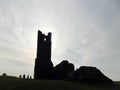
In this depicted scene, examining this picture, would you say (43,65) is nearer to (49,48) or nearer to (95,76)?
(49,48)

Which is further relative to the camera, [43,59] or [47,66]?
[43,59]

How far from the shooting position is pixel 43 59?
67188 millimetres

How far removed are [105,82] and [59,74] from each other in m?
15.7

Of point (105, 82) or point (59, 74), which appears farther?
point (59, 74)

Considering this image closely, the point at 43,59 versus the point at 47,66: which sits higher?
the point at 43,59

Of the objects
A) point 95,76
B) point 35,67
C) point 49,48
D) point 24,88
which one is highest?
point 49,48

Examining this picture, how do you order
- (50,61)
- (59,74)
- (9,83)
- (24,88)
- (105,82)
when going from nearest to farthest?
(24,88) < (9,83) < (105,82) < (59,74) < (50,61)

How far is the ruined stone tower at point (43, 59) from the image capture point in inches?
2579

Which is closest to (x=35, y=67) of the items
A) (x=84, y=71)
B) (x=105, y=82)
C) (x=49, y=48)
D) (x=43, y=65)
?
(x=43, y=65)

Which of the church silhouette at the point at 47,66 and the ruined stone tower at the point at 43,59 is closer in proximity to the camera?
the church silhouette at the point at 47,66

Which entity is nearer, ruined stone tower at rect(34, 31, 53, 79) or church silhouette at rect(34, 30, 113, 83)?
church silhouette at rect(34, 30, 113, 83)

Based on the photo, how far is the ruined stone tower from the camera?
65.5 meters

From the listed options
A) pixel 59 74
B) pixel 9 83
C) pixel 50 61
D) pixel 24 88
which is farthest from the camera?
pixel 50 61

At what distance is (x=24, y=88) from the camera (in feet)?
120
